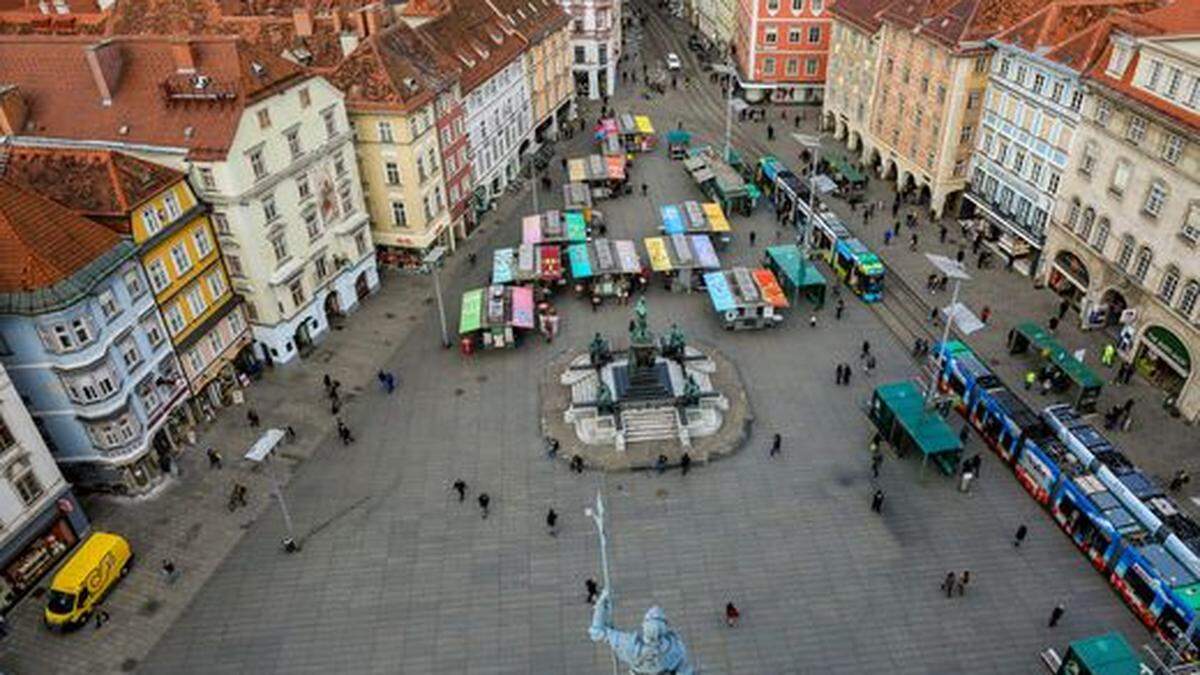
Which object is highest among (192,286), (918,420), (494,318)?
(192,286)

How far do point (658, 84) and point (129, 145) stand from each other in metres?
74.8

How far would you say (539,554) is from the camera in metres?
42.5

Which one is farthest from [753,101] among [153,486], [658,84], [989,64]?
[153,486]

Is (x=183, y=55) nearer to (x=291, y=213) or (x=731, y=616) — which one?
(x=291, y=213)

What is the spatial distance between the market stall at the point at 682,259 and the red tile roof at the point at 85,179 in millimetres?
→ 35335

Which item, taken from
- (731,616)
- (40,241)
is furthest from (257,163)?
(731,616)

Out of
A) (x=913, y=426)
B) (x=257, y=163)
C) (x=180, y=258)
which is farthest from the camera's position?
(x=257, y=163)

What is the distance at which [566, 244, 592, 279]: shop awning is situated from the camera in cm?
6375

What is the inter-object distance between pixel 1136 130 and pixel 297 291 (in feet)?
179

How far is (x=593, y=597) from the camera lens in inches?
1569

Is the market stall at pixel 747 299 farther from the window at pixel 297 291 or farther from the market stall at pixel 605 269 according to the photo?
the window at pixel 297 291

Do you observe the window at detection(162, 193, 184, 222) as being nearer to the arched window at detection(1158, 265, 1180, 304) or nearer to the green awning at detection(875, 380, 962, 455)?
the green awning at detection(875, 380, 962, 455)

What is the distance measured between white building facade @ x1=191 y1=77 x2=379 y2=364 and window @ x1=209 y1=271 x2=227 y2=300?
3.12 ft

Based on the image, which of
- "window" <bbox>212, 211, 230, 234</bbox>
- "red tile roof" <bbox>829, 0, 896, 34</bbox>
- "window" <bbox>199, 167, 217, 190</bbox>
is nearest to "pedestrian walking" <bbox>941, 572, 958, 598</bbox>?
"window" <bbox>212, 211, 230, 234</bbox>
